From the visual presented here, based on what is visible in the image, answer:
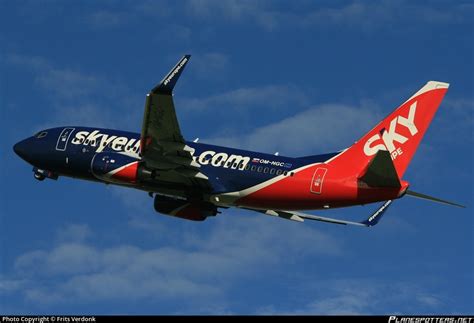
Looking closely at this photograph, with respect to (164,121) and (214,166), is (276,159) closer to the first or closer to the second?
(214,166)

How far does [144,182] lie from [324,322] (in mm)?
24403

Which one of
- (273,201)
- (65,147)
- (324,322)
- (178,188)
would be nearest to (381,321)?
(324,322)

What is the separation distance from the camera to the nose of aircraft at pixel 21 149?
7688 cm

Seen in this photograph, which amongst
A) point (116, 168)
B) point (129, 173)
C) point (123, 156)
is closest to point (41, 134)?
point (123, 156)

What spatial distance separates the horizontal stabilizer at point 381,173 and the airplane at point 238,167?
6 centimetres

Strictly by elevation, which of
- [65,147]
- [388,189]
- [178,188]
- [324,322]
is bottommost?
[324,322]

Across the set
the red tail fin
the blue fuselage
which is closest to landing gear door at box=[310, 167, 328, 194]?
the red tail fin

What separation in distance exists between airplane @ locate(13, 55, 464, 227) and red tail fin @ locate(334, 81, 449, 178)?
6 centimetres

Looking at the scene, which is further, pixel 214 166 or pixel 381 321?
pixel 214 166

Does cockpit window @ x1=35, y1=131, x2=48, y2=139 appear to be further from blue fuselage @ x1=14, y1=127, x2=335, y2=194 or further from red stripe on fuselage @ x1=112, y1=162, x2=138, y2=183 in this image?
red stripe on fuselage @ x1=112, y1=162, x2=138, y2=183

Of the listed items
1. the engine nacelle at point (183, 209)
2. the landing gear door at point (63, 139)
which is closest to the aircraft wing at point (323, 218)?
the engine nacelle at point (183, 209)

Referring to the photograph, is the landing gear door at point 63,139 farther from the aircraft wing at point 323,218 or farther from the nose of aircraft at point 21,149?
the aircraft wing at point 323,218

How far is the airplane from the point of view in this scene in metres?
63.8

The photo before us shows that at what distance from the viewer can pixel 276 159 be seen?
68.6m
